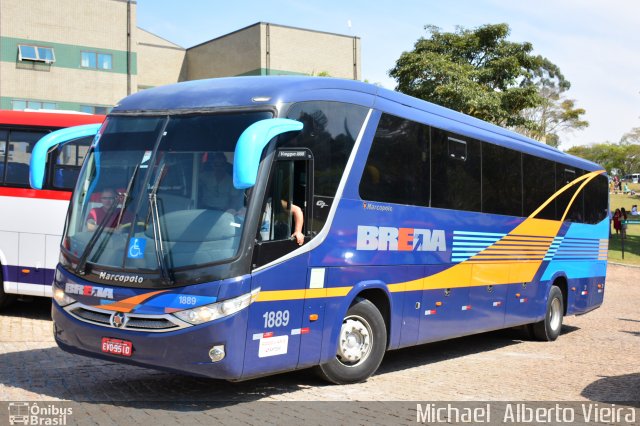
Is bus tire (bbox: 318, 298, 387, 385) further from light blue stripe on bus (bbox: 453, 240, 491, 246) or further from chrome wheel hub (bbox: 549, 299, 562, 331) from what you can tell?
chrome wheel hub (bbox: 549, 299, 562, 331)

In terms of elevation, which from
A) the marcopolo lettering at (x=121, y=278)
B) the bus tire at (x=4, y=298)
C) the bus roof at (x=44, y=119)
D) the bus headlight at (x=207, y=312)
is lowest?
the bus tire at (x=4, y=298)

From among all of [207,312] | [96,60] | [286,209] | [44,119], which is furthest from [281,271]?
[96,60]

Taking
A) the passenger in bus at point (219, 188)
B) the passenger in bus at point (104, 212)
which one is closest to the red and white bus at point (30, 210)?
the passenger in bus at point (104, 212)

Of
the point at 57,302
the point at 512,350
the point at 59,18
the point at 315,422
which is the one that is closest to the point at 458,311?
the point at 512,350

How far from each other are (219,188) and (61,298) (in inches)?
82.8

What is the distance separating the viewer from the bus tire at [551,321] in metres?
15.1

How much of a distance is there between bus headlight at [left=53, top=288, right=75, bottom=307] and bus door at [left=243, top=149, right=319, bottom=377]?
1994 mm

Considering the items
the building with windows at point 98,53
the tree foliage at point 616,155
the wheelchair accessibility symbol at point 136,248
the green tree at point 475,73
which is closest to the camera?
the wheelchair accessibility symbol at point 136,248

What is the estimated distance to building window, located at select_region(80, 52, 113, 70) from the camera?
1663 inches

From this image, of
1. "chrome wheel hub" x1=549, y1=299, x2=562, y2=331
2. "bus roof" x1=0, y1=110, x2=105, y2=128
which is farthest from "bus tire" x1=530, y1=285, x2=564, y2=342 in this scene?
"bus roof" x1=0, y1=110, x2=105, y2=128

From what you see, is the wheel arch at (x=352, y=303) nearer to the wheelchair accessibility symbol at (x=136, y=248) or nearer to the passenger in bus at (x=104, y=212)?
the wheelchair accessibility symbol at (x=136, y=248)

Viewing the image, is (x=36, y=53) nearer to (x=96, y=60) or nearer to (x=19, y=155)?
(x=96, y=60)

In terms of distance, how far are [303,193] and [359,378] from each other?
7.92 feet

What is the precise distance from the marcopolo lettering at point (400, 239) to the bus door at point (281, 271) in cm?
113
